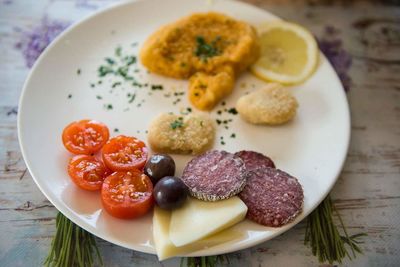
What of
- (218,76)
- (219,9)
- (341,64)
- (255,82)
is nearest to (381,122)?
(341,64)

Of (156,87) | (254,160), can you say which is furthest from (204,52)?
(254,160)

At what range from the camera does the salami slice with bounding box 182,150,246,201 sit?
7.26 ft

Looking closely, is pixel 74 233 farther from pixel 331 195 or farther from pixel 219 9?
pixel 219 9

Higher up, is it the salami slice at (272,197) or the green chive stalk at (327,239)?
the salami slice at (272,197)

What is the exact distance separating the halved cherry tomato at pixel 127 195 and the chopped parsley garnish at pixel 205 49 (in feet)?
3.40

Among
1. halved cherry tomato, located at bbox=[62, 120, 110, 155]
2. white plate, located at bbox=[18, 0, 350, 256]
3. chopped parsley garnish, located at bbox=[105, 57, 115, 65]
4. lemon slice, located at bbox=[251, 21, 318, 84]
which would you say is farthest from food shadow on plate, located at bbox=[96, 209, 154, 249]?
A: lemon slice, located at bbox=[251, 21, 318, 84]

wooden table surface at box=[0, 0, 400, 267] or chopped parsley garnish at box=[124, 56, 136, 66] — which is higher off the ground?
chopped parsley garnish at box=[124, 56, 136, 66]

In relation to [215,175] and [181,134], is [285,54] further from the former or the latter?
[215,175]

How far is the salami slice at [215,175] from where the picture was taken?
7.26 ft

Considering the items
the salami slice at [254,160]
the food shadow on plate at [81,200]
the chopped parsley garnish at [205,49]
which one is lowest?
the salami slice at [254,160]

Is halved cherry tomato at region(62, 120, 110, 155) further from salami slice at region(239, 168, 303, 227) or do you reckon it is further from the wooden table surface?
salami slice at region(239, 168, 303, 227)

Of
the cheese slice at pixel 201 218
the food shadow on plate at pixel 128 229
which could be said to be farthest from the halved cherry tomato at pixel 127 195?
the cheese slice at pixel 201 218

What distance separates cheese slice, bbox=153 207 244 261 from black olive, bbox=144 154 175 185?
6.4 inches

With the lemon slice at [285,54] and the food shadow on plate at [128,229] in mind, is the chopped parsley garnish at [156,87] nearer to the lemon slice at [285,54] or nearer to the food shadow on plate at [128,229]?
the lemon slice at [285,54]
